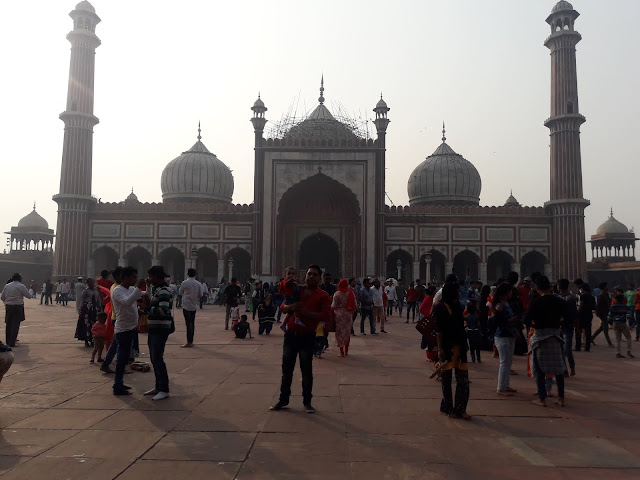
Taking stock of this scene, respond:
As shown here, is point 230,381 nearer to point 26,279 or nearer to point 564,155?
point 564,155

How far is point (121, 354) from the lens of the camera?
544 cm

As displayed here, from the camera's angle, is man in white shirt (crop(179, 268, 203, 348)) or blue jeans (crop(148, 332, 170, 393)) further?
man in white shirt (crop(179, 268, 203, 348))

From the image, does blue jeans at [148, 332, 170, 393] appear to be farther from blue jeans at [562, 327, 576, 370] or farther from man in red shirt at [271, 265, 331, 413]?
blue jeans at [562, 327, 576, 370]

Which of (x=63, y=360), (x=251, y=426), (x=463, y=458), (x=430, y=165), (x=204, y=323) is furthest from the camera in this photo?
(x=430, y=165)

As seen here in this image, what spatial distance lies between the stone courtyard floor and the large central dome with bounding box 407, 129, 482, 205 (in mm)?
28096

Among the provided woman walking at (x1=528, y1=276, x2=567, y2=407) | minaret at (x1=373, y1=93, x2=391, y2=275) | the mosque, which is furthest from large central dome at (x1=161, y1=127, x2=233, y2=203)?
woman walking at (x1=528, y1=276, x2=567, y2=407)

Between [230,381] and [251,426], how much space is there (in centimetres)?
191

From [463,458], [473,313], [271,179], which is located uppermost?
[271,179]

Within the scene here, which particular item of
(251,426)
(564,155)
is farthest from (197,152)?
(251,426)

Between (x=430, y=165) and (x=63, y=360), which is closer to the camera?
(x=63, y=360)

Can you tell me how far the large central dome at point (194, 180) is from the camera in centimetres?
3469

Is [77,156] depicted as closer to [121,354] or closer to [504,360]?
[121,354]

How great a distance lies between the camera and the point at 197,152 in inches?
1431

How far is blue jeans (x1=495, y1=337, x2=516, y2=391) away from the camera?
220 inches
